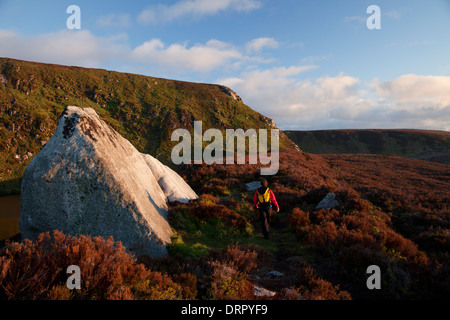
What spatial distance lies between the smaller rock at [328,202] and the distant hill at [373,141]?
103 meters

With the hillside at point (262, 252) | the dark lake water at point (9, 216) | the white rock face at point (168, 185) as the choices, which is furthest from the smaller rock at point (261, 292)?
the dark lake water at point (9, 216)

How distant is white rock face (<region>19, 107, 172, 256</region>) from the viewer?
7.13 meters

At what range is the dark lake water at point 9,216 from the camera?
1811 centimetres

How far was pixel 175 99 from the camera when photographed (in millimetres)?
83438

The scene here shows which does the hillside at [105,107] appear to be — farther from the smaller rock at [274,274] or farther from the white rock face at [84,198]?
the smaller rock at [274,274]

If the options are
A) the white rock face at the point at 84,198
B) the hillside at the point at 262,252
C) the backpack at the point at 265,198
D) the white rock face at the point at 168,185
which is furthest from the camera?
the white rock face at the point at 168,185

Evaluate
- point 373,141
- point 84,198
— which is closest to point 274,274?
point 84,198

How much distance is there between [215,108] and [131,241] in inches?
3216

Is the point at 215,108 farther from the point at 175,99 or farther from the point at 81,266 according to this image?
the point at 81,266

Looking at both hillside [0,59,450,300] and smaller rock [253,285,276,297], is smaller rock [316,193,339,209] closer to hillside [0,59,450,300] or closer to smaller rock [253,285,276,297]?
hillside [0,59,450,300]

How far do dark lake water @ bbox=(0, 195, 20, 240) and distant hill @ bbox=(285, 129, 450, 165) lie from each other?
11517 centimetres
